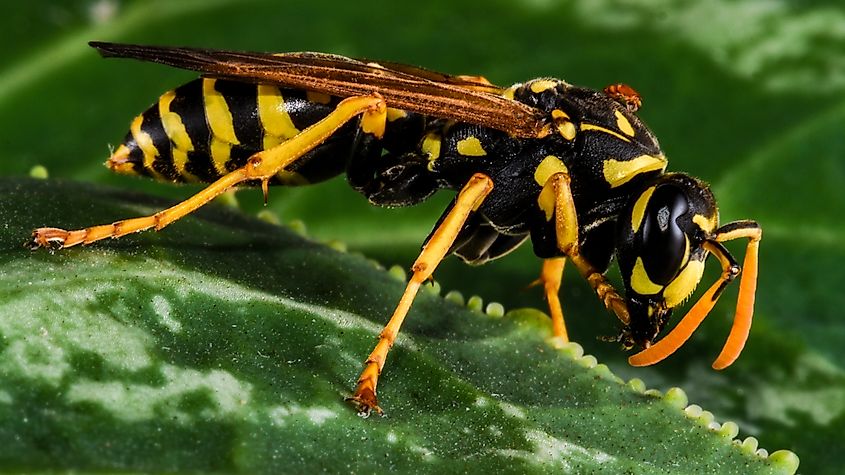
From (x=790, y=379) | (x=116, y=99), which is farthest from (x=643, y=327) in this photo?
(x=116, y=99)

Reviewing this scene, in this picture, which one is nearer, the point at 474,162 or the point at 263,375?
the point at 263,375

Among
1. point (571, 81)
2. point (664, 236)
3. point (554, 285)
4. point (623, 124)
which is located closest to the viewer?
point (664, 236)

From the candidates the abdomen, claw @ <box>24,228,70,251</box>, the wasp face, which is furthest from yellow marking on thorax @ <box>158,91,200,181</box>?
the wasp face

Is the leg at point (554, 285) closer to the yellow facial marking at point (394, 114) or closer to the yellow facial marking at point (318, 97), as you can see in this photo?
the yellow facial marking at point (394, 114)

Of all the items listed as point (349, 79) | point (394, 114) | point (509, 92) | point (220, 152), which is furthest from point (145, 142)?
point (509, 92)

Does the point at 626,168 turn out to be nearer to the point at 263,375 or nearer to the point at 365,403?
the point at 365,403

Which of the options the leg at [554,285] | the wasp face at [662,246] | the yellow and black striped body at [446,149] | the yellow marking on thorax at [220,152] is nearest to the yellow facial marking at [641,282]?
the wasp face at [662,246]
